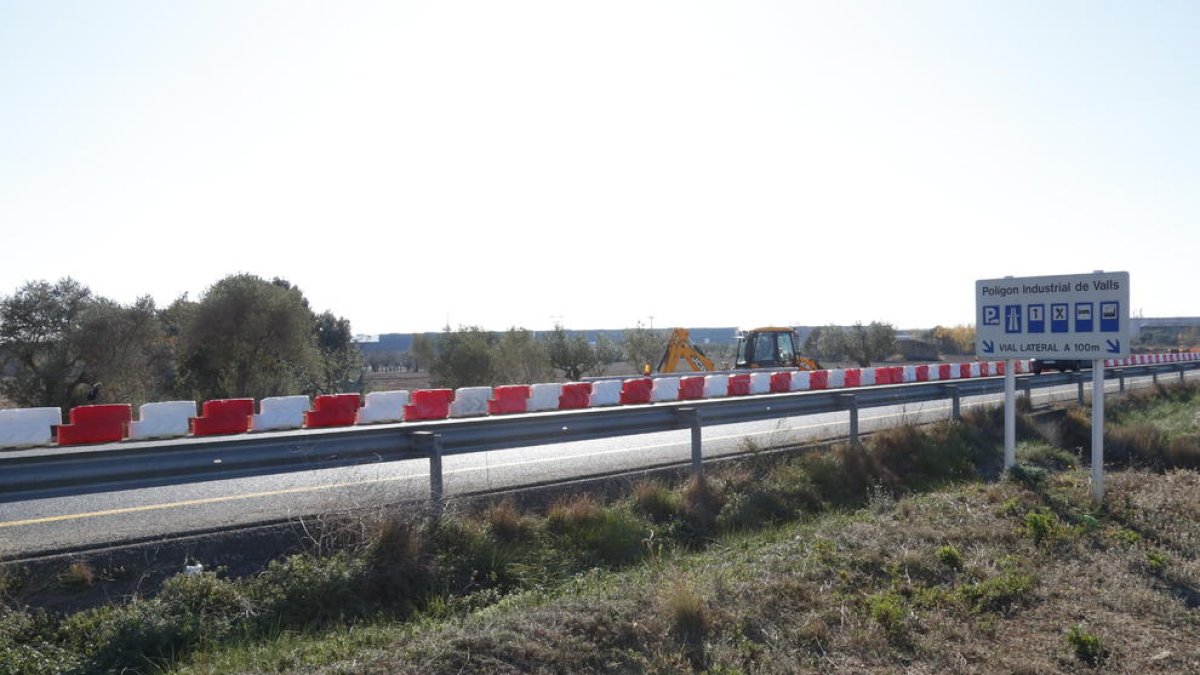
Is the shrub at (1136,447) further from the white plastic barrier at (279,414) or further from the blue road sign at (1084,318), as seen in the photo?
the white plastic barrier at (279,414)

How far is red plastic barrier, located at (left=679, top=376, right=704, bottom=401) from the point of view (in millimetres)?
24197

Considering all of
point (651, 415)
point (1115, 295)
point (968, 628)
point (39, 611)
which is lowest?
point (968, 628)

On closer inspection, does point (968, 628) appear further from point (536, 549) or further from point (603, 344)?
point (603, 344)

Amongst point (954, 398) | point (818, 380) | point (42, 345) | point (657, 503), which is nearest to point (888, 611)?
point (657, 503)

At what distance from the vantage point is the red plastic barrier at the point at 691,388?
2420 cm

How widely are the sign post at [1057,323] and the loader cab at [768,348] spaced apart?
19.7 metres

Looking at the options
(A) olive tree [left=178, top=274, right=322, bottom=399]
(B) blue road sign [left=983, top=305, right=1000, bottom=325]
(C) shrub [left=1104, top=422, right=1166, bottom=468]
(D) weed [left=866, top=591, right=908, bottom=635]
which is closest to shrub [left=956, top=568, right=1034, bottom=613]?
(D) weed [left=866, top=591, right=908, bottom=635]

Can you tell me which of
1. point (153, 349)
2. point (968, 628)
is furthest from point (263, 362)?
point (968, 628)

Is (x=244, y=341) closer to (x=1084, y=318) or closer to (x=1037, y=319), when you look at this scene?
(x=1037, y=319)

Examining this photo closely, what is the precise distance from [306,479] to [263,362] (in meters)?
20.0

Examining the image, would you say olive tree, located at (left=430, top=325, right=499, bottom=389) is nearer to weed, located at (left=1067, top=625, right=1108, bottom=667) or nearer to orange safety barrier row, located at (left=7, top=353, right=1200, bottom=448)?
orange safety barrier row, located at (left=7, top=353, right=1200, bottom=448)

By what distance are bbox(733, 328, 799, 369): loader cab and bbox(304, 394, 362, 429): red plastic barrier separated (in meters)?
17.1

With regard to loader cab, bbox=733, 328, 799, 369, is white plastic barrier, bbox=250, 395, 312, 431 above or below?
below

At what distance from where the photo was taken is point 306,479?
9945 millimetres
